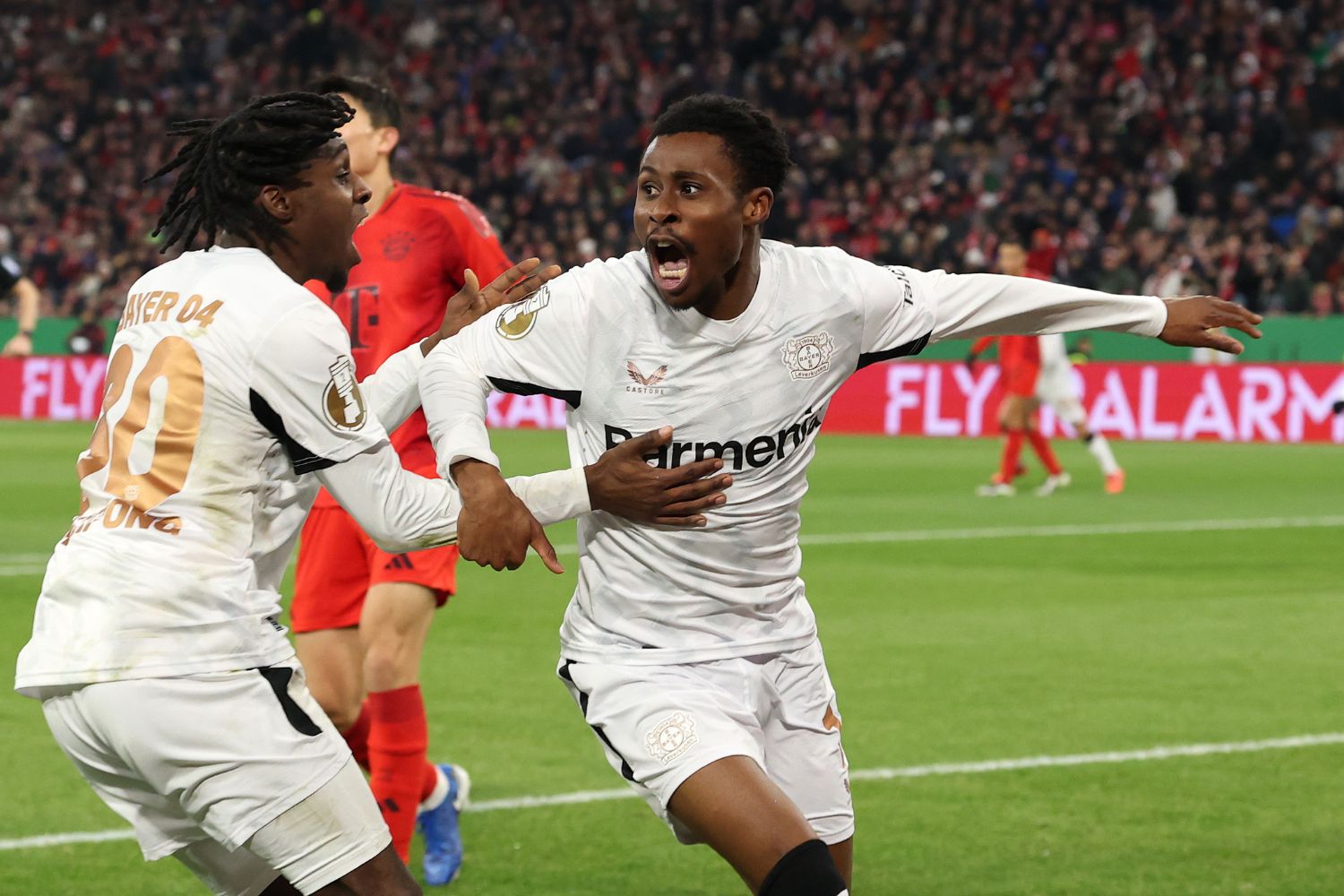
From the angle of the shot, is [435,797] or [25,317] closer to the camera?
[435,797]

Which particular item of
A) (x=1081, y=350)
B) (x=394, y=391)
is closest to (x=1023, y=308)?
(x=394, y=391)

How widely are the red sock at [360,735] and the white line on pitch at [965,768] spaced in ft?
1.66

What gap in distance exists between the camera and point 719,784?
387 cm

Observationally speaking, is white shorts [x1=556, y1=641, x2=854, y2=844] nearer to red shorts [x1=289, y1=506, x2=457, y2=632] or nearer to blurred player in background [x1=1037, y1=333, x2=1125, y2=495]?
red shorts [x1=289, y1=506, x2=457, y2=632]

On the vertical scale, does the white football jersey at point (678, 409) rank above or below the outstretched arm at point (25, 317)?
above

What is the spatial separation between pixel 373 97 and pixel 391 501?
275 cm

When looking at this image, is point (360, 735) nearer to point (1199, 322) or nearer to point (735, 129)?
point (735, 129)

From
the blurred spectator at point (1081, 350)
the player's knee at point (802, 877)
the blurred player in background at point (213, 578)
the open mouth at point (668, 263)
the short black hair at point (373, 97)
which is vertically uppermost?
the short black hair at point (373, 97)

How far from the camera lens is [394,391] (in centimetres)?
438

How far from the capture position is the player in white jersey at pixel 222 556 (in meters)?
3.52

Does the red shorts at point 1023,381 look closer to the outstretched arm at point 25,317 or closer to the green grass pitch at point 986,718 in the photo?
the green grass pitch at point 986,718

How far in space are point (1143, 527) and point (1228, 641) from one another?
16.5ft

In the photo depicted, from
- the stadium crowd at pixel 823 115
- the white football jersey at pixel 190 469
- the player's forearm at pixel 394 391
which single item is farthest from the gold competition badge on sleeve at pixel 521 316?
the stadium crowd at pixel 823 115

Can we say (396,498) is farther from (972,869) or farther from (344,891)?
(972,869)
